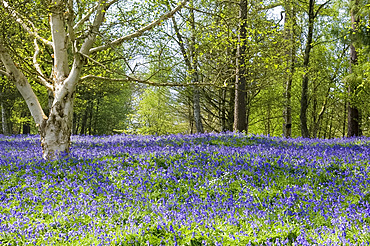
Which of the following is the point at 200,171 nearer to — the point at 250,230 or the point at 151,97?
the point at 250,230

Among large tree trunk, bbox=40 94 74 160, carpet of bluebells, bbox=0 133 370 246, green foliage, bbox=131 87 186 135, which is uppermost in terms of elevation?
green foliage, bbox=131 87 186 135

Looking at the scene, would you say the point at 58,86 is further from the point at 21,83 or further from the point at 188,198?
the point at 188,198

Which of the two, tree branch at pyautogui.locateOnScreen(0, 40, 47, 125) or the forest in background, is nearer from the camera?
tree branch at pyautogui.locateOnScreen(0, 40, 47, 125)

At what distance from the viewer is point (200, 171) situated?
20.2ft

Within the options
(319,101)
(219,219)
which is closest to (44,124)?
(219,219)

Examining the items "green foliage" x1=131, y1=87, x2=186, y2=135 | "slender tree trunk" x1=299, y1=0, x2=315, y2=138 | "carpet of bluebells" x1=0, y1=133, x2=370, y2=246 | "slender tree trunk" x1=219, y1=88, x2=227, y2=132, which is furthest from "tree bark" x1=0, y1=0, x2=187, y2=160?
"green foliage" x1=131, y1=87, x2=186, y2=135

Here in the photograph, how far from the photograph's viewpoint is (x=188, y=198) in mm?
5047

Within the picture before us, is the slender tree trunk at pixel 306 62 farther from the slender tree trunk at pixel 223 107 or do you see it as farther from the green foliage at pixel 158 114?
the green foliage at pixel 158 114

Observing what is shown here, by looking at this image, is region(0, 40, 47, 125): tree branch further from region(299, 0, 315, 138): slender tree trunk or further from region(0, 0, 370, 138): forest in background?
region(299, 0, 315, 138): slender tree trunk

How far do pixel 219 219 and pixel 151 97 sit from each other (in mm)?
17698

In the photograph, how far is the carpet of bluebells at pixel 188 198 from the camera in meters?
3.76

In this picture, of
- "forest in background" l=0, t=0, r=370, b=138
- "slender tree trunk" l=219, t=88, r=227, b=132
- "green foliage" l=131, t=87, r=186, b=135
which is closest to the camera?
"forest in background" l=0, t=0, r=370, b=138

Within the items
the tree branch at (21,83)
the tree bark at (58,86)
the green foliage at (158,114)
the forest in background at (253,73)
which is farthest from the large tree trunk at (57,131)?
the green foliage at (158,114)

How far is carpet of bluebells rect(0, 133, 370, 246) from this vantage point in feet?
12.3
